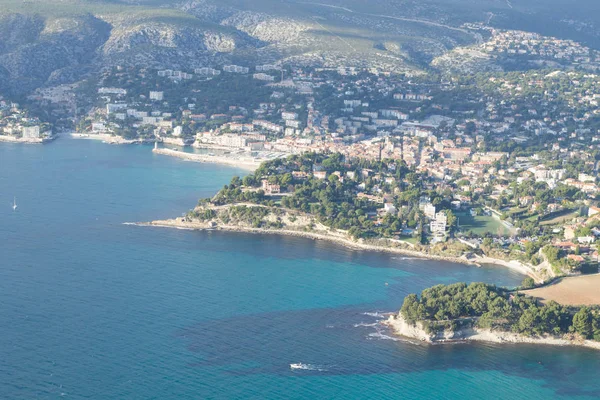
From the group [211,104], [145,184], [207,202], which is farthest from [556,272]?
[211,104]

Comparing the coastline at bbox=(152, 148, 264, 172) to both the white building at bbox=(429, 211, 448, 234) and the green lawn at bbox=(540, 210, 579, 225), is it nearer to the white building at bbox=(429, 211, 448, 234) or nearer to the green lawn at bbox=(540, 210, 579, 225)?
the white building at bbox=(429, 211, 448, 234)

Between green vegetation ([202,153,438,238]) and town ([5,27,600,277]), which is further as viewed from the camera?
town ([5,27,600,277])

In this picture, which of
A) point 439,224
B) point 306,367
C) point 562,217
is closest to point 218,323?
point 306,367

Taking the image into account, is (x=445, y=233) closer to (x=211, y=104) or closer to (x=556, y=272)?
(x=556, y=272)

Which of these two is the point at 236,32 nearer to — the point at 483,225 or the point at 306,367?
the point at 483,225

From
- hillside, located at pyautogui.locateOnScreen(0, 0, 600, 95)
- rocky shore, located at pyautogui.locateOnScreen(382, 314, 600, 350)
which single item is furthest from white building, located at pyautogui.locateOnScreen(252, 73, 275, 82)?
rocky shore, located at pyautogui.locateOnScreen(382, 314, 600, 350)
